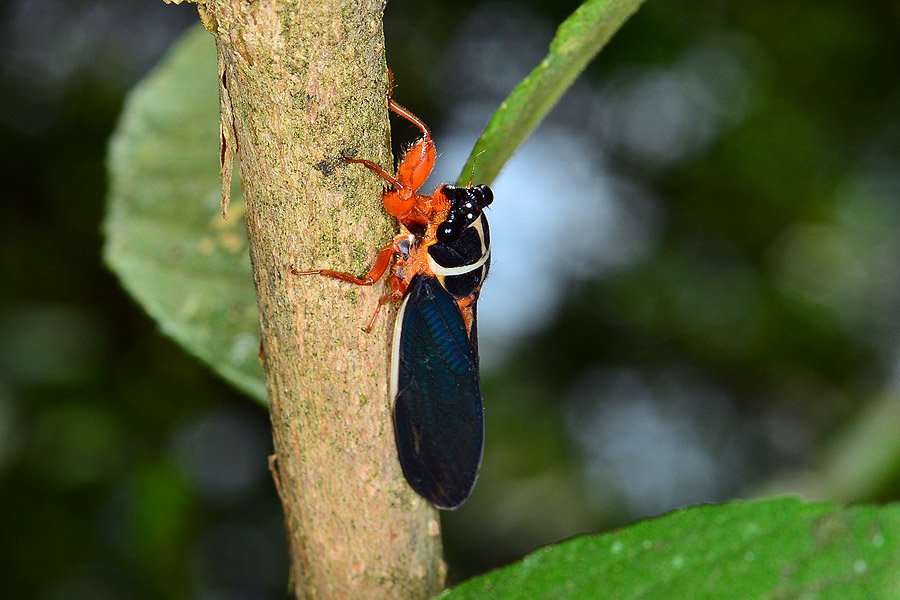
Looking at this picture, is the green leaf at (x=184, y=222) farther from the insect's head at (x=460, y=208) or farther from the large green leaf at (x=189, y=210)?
the insect's head at (x=460, y=208)

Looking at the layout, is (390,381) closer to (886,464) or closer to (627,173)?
(886,464)

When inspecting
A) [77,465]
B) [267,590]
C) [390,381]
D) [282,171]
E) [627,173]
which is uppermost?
[282,171]

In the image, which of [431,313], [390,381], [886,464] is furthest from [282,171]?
[886,464]

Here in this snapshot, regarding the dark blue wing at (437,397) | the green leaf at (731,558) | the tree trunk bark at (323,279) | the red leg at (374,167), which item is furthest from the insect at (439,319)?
the green leaf at (731,558)

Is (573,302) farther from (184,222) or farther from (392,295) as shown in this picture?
(392,295)

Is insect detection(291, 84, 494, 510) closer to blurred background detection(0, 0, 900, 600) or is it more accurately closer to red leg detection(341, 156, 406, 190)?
red leg detection(341, 156, 406, 190)
